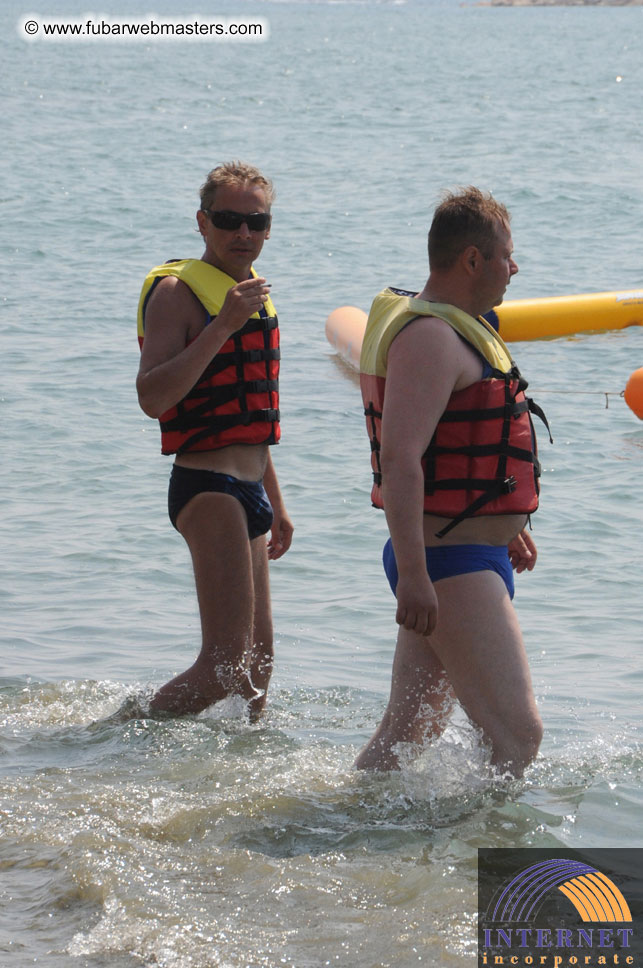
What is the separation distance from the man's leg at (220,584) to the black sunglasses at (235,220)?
0.88 m

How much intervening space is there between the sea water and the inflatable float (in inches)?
8.1

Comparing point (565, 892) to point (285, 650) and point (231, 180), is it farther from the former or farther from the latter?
point (285, 650)

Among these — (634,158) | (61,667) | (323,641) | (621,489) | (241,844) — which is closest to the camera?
(241,844)

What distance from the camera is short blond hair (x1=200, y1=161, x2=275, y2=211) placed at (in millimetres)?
4184

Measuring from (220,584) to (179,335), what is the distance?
82cm

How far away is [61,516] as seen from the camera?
27.1ft

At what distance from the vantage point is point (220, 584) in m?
4.22

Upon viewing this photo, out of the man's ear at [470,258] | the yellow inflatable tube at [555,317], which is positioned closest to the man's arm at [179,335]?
the man's ear at [470,258]

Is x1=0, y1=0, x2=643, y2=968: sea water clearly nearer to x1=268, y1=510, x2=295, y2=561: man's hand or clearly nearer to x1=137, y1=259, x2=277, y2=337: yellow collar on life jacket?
x1=268, y1=510, x2=295, y2=561: man's hand

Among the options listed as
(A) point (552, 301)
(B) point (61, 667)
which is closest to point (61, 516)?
(B) point (61, 667)

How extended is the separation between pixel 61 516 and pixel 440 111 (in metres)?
36.1

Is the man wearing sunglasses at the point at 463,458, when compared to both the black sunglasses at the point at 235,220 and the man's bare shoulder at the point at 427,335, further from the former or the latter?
the black sunglasses at the point at 235,220

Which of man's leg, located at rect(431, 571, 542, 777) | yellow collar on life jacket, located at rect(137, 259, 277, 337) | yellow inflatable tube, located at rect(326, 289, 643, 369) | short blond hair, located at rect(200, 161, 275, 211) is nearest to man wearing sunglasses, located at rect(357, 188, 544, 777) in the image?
man's leg, located at rect(431, 571, 542, 777)

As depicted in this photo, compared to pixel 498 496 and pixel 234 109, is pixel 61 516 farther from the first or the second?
pixel 234 109
